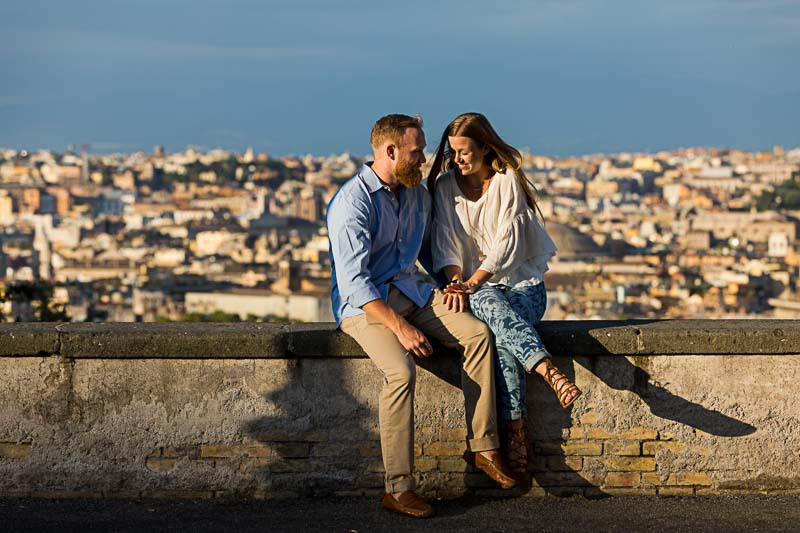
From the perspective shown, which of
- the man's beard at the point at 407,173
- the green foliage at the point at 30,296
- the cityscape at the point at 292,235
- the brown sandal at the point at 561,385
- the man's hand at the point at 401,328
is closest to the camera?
the brown sandal at the point at 561,385

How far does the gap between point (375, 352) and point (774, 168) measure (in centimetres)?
14145

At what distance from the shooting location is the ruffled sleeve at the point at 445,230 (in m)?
4.88

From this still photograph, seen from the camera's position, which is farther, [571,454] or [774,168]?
[774,168]

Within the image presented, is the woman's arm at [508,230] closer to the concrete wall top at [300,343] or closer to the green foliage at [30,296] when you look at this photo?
the concrete wall top at [300,343]

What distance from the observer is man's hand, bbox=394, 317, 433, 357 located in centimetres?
456

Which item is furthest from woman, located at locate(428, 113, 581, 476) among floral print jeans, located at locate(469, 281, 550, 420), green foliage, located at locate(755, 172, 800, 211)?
green foliage, located at locate(755, 172, 800, 211)

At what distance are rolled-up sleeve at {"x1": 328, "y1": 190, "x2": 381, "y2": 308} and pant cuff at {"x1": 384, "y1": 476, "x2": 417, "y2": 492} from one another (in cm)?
45

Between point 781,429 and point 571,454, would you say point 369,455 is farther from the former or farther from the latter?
point 781,429

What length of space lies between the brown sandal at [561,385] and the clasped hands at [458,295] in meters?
0.31

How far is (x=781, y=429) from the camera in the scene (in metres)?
4.75

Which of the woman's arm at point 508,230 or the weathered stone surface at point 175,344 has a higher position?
the woman's arm at point 508,230

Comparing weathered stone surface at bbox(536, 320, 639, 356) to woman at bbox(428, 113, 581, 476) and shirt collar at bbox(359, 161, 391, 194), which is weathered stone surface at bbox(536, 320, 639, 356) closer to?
woman at bbox(428, 113, 581, 476)

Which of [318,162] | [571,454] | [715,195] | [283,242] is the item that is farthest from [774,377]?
[318,162]

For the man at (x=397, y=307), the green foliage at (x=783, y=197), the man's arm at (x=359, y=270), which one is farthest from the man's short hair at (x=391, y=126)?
the green foliage at (x=783, y=197)
